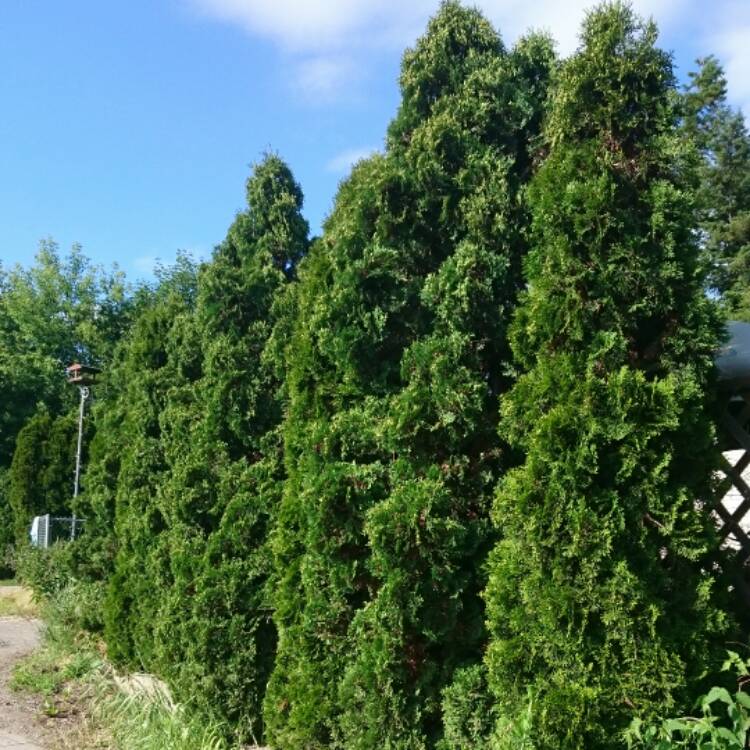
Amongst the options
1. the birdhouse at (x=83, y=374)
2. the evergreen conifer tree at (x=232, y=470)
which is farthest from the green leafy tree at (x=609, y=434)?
the birdhouse at (x=83, y=374)

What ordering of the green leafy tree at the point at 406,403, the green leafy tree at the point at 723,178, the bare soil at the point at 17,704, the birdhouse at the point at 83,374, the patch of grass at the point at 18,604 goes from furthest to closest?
the green leafy tree at the point at 723,178 < the birdhouse at the point at 83,374 < the patch of grass at the point at 18,604 < the bare soil at the point at 17,704 < the green leafy tree at the point at 406,403

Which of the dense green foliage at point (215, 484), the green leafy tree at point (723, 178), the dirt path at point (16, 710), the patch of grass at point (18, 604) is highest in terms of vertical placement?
the green leafy tree at point (723, 178)

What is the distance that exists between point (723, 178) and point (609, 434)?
24010mm

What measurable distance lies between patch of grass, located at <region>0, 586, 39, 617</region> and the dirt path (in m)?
1.87

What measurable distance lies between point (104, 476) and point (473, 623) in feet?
19.9

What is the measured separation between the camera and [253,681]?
571 centimetres

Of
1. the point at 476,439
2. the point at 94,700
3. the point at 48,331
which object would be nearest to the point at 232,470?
the point at 476,439

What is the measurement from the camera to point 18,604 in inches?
537

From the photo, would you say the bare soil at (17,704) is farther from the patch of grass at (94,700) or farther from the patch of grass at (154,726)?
the patch of grass at (154,726)

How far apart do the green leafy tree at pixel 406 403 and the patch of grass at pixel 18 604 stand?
886cm

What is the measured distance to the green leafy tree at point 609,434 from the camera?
364 cm

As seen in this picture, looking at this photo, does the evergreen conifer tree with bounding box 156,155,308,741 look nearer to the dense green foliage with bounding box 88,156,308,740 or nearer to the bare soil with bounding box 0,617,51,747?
the dense green foliage with bounding box 88,156,308,740

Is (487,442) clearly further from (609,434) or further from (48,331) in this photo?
(48,331)

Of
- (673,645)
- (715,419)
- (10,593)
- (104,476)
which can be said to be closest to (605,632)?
(673,645)
